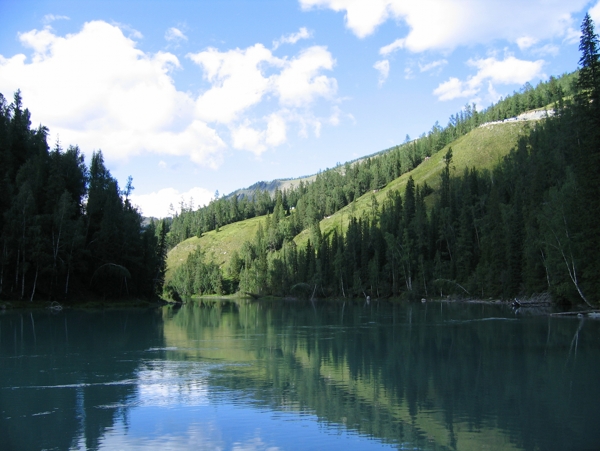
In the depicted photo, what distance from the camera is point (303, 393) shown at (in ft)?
69.4

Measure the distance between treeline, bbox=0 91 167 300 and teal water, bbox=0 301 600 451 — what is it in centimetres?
3890

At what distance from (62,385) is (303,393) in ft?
35.2

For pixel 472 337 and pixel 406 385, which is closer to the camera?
pixel 406 385

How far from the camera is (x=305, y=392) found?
21328 millimetres

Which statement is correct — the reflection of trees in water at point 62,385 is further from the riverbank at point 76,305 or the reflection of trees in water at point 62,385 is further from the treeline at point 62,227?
the treeline at point 62,227

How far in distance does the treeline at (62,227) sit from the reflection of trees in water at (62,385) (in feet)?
105

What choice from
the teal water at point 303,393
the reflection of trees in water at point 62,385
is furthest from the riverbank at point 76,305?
the teal water at point 303,393

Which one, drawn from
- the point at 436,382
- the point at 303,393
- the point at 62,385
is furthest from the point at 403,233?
the point at 62,385

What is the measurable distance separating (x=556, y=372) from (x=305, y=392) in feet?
42.2

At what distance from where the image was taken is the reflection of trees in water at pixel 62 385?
52.0 ft

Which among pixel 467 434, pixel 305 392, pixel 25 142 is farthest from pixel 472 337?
pixel 25 142

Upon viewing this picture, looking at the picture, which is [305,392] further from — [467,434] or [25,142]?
[25,142]

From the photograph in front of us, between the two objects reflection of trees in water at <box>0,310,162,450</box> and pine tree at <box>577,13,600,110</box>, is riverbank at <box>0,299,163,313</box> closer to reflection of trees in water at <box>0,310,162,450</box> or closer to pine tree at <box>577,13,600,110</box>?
reflection of trees in water at <box>0,310,162,450</box>

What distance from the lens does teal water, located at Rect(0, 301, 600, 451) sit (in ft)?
50.3
